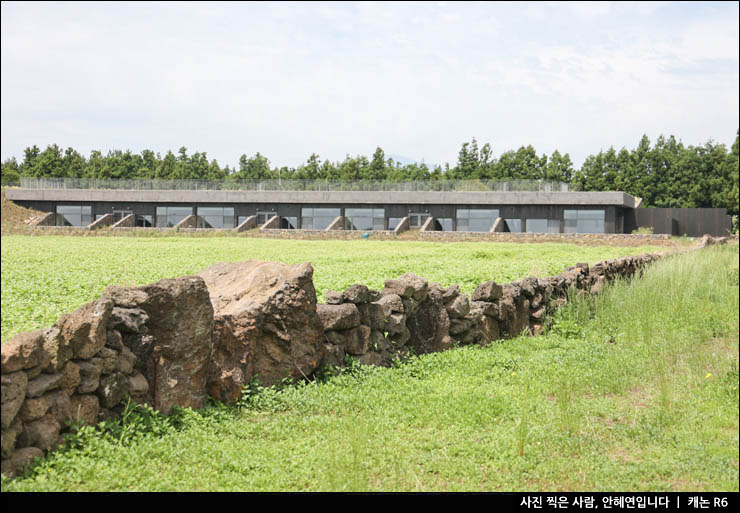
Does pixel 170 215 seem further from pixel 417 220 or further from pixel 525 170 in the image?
pixel 525 170

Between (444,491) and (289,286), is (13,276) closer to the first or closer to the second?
(289,286)

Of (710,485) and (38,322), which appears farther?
(38,322)

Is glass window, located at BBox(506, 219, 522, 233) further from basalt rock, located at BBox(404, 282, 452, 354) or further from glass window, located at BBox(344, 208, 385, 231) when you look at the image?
basalt rock, located at BBox(404, 282, 452, 354)

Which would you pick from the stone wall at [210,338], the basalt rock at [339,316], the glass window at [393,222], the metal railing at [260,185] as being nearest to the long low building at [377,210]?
the glass window at [393,222]

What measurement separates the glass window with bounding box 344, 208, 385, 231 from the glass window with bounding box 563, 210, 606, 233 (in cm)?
1485

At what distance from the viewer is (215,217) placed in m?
56.5

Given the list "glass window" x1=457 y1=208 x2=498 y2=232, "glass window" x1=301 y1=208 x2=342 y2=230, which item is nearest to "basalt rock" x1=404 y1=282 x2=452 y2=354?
"glass window" x1=457 y1=208 x2=498 y2=232

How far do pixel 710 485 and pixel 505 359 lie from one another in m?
4.13

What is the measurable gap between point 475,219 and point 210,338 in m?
47.7

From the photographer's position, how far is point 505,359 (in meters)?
8.38

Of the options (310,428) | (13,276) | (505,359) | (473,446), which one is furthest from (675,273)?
(13,276)

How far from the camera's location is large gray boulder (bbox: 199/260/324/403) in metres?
6.46

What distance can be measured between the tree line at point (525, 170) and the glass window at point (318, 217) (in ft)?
80.3

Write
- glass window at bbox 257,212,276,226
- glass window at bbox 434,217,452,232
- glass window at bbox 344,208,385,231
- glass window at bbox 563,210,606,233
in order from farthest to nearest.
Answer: glass window at bbox 257,212,276,226 < glass window at bbox 344,208,385,231 < glass window at bbox 434,217,452,232 < glass window at bbox 563,210,606,233
